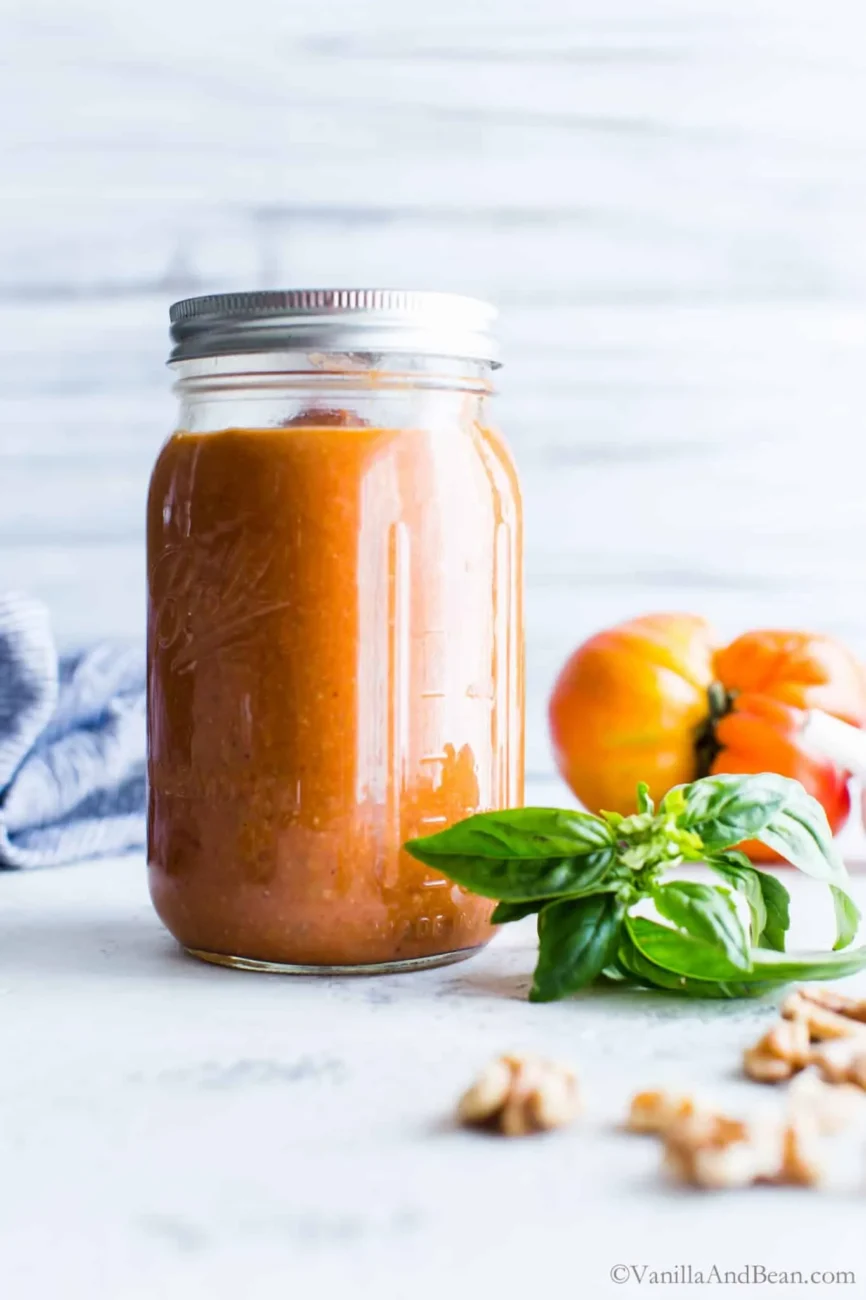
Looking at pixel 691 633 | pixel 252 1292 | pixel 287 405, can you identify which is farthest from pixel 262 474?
pixel 691 633

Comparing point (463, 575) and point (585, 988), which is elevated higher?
point (463, 575)

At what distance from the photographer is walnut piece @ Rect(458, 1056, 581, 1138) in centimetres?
64

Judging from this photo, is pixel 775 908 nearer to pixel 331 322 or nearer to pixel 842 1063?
pixel 842 1063

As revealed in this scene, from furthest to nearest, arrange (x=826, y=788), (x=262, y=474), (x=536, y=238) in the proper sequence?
(x=536, y=238) < (x=826, y=788) < (x=262, y=474)

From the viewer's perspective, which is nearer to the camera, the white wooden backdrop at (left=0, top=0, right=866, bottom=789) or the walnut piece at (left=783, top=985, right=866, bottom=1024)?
the walnut piece at (left=783, top=985, right=866, bottom=1024)

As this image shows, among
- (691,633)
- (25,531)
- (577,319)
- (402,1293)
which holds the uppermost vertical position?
(577,319)

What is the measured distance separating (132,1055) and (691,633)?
727mm

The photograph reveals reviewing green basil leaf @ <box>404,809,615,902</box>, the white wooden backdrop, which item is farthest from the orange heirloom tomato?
green basil leaf @ <box>404,809,615,902</box>

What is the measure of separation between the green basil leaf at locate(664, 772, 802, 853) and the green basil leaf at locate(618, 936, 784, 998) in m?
0.07

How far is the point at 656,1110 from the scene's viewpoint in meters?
0.63

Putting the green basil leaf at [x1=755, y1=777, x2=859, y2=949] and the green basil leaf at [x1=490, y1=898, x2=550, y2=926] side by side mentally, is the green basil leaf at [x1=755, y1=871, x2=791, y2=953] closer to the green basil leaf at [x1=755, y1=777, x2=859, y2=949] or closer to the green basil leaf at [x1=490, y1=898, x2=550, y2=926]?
the green basil leaf at [x1=755, y1=777, x2=859, y2=949]

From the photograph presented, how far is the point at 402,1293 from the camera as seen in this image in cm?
52

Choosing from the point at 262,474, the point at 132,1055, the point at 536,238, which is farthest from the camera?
the point at 536,238

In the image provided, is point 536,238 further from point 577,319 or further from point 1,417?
point 1,417
